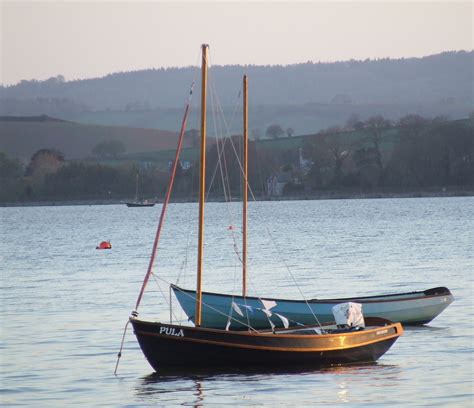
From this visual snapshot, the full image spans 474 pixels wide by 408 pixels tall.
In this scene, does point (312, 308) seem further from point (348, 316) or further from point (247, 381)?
point (247, 381)

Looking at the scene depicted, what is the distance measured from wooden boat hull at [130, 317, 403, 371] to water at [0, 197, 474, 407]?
1.20ft

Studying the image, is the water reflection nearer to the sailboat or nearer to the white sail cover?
the sailboat

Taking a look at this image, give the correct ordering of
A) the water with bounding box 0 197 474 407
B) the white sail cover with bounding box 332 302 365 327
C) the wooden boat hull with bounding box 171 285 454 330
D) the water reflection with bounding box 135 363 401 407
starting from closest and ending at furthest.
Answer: the water reflection with bounding box 135 363 401 407, the water with bounding box 0 197 474 407, the white sail cover with bounding box 332 302 365 327, the wooden boat hull with bounding box 171 285 454 330

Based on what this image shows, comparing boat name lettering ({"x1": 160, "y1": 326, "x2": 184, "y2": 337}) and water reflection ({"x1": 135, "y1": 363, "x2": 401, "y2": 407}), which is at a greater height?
boat name lettering ({"x1": 160, "y1": 326, "x2": 184, "y2": 337})

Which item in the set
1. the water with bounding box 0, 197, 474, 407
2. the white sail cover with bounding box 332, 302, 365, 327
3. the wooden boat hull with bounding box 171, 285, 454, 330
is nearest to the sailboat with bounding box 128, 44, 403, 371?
the water with bounding box 0, 197, 474, 407

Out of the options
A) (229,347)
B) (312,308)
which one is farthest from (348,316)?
(229,347)

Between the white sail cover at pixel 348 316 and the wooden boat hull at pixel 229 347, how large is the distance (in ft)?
3.08

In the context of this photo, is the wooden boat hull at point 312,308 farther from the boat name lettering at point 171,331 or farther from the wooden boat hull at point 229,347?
the boat name lettering at point 171,331

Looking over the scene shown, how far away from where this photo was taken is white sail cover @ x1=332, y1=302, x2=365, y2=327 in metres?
33.7

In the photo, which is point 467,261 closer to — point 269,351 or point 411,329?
point 411,329

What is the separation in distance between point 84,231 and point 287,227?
23775mm

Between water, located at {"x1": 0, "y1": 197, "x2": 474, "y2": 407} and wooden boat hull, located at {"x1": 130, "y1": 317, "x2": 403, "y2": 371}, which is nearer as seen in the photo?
water, located at {"x1": 0, "y1": 197, "x2": 474, "y2": 407}

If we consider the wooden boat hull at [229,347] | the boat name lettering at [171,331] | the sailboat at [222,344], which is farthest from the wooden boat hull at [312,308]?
the boat name lettering at [171,331]

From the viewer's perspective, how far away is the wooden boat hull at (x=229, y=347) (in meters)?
31.3
